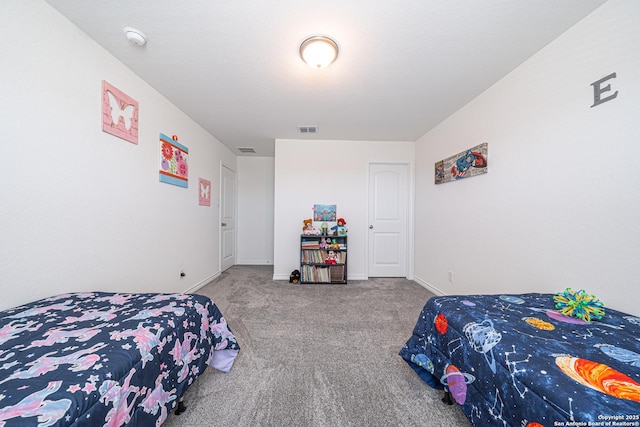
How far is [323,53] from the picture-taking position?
5.47ft

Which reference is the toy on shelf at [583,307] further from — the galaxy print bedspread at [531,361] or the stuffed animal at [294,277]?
the stuffed animal at [294,277]

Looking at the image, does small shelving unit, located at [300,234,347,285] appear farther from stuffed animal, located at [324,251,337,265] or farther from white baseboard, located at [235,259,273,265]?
white baseboard, located at [235,259,273,265]

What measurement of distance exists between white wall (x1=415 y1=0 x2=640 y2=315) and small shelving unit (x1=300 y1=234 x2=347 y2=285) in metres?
1.66

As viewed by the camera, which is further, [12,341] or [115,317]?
[115,317]

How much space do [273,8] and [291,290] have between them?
3052 mm

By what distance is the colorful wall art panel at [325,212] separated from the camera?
12.5ft

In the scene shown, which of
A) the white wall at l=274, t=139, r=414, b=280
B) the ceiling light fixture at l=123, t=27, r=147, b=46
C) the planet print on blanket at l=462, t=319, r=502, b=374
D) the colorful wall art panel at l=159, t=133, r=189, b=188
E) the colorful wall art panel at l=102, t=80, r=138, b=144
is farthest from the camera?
the white wall at l=274, t=139, r=414, b=280

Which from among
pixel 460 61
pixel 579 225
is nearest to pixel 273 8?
pixel 460 61

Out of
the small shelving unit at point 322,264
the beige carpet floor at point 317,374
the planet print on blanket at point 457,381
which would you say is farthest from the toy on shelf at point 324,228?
the planet print on blanket at point 457,381

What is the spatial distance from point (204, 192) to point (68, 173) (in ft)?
6.03

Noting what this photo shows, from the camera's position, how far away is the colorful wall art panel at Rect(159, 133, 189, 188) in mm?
2438

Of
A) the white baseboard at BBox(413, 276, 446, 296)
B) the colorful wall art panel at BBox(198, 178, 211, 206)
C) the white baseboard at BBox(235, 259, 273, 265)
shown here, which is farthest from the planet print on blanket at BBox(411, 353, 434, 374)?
the white baseboard at BBox(235, 259, 273, 265)

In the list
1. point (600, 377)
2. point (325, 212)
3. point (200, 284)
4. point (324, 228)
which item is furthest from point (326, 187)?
point (600, 377)

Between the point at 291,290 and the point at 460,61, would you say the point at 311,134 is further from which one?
the point at 291,290
